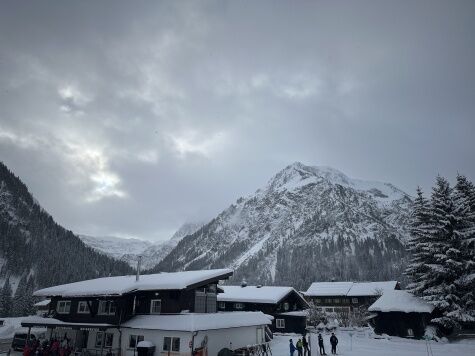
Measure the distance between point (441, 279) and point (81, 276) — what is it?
15560cm

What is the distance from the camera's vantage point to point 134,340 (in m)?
31.5

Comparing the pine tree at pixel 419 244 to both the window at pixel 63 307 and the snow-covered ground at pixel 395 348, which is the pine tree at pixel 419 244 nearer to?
the snow-covered ground at pixel 395 348

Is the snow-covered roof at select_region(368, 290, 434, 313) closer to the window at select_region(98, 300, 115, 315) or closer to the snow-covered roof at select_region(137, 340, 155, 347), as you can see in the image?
the snow-covered roof at select_region(137, 340, 155, 347)

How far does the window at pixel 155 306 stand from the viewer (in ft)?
109

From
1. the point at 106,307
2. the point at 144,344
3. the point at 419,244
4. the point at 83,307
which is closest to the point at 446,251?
the point at 419,244

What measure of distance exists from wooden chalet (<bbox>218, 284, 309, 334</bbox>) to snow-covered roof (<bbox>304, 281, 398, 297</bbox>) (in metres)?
34.1

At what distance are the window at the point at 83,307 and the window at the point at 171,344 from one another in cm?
1179

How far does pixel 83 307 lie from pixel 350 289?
7232 centimetres

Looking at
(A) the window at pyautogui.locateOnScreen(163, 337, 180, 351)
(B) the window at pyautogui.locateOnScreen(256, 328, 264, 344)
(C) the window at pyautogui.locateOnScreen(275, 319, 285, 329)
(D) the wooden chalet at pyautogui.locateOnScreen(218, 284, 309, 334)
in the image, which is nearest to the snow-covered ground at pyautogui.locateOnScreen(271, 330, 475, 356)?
(B) the window at pyautogui.locateOnScreen(256, 328, 264, 344)

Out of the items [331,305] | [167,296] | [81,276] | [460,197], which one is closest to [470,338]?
[460,197]

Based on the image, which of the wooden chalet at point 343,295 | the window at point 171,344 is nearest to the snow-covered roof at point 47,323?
the window at point 171,344

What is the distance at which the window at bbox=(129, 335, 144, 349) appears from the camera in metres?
31.1

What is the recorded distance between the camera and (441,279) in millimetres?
42312

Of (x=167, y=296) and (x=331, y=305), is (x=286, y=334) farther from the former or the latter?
(x=331, y=305)
